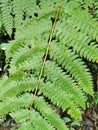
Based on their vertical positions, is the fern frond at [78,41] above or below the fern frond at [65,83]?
above

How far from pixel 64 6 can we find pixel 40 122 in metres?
0.98

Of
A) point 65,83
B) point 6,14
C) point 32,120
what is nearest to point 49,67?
point 65,83

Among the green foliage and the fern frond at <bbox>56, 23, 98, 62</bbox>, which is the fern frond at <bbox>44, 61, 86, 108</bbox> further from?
the fern frond at <bbox>56, 23, 98, 62</bbox>

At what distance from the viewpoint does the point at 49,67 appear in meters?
1.99

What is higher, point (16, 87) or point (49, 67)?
point (49, 67)

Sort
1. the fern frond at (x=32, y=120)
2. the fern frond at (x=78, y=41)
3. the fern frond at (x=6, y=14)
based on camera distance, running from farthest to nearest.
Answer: the fern frond at (x=6, y=14), the fern frond at (x=78, y=41), the fern frond at (x=32, y=120)

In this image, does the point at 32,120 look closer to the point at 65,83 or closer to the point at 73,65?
the point at 65,83

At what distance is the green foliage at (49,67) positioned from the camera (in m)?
1.82

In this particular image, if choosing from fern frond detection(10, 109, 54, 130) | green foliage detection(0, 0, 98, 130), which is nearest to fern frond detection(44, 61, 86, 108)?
green foliage detection(0, 0, 98, 130)

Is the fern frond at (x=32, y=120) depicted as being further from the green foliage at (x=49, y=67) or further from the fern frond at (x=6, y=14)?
the fern frond at (x=6, y=14)

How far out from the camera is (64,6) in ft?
7.38

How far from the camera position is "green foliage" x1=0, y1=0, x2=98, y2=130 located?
1.82 meters

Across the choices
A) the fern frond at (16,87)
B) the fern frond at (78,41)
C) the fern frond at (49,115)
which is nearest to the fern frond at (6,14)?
the fern frond at (78,41)

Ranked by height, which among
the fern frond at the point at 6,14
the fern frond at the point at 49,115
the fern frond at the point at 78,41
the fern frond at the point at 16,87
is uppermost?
the fern frond at the point at 6,14
